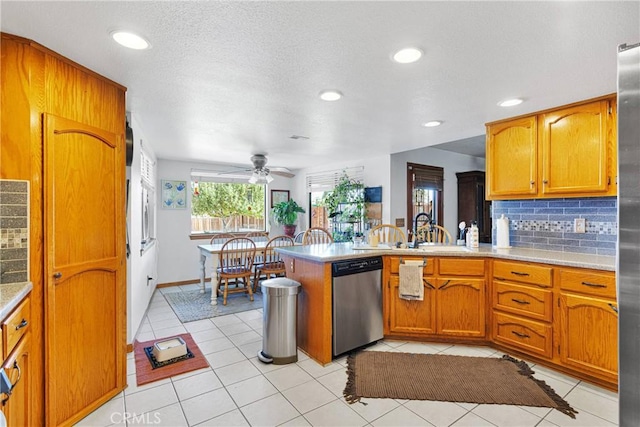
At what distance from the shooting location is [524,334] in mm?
2703

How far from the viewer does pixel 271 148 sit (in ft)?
15.2

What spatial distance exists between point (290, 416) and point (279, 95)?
7.40ft

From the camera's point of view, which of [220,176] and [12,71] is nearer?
[12,71]

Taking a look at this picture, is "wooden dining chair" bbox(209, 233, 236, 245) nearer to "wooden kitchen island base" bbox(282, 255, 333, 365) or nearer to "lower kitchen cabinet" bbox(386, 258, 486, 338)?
"wooden kitchen island base" bbox(282, 255, 333, 365)

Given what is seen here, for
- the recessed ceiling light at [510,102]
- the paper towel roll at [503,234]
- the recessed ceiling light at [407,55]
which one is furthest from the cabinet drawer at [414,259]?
Result: the recessed ceiling light at [407,55]

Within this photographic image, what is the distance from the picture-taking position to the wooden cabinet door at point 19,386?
138 centimetres

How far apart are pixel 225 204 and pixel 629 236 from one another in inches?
239

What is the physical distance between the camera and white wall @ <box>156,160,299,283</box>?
5480 millimetres

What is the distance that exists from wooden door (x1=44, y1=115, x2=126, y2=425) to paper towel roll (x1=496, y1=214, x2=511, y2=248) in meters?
3.37

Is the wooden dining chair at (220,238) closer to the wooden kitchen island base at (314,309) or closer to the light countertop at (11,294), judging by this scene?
the wooden kitchen island base at (314,309)

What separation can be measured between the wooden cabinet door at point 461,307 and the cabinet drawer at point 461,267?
0.06 meters

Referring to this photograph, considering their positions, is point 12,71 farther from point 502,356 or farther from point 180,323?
point 502,356

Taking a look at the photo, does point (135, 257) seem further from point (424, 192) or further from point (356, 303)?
point (424, 192)

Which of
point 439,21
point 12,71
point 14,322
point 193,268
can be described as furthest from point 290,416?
point 193,268
